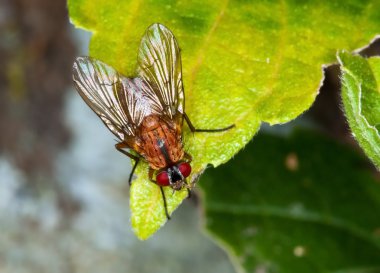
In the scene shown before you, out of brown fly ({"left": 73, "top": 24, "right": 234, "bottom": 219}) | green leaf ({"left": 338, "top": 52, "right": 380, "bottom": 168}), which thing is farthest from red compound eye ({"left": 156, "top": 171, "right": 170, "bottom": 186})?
green leaf ({"left": 338, "top": 52, "right": 380, "bottom": 168})

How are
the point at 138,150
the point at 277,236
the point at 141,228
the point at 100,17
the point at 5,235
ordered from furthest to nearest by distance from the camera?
1. the point at 5,235
2. the point at 277,236
3. the point at 138,150
4. the point at 100,17
5. the point at 141,228

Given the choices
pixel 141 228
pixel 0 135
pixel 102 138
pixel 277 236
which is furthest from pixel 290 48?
pixel 0 135

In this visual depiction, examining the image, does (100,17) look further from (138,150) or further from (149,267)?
(149,267)

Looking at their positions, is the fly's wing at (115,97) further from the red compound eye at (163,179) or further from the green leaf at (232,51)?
the red compound eye at (163,179)

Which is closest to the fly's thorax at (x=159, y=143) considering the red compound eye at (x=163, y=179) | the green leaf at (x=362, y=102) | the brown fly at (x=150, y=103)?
the brown fly at (x=150, y=103)

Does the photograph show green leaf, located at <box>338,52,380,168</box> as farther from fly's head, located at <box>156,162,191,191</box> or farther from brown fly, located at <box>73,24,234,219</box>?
fly's head, located at <box>156,162,191,191</box>

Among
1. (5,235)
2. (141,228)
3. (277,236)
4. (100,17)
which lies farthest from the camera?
(5,235)

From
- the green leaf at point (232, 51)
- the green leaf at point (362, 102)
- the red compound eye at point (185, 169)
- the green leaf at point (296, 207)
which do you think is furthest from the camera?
the green leaf at point (296, 207)

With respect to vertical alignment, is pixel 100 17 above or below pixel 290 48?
above
